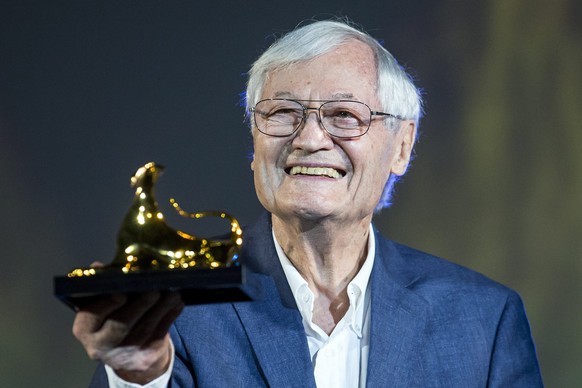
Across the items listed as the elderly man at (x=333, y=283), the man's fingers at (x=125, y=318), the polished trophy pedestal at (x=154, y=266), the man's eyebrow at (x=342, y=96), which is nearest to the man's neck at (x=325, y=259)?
the elderly man at (x=333, y=283)

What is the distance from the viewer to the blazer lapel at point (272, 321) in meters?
2.00

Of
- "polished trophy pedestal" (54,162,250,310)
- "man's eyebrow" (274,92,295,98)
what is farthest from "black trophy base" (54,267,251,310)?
"man's eyebrow" (274,92,295,98)

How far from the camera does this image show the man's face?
207 cm

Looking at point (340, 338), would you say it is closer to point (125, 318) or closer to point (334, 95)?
point (334, 95)

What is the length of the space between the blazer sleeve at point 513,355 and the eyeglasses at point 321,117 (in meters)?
0.56

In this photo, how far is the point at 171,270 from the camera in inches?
57.1

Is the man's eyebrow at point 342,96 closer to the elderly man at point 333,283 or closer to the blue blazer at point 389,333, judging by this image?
→ the elderly man at point 333,283

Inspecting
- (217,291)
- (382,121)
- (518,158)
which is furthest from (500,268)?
(217,291)

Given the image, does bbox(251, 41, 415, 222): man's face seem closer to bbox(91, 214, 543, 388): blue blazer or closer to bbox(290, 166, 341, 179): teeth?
bbox(290, 166, 341, 179): teeth

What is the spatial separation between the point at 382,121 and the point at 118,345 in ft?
2.99

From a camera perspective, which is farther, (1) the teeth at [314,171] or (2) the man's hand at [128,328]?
(1) the teeth at [314,171]

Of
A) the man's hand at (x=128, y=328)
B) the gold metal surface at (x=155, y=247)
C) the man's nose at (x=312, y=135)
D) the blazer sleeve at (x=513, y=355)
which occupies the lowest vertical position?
the blazer sleeve at (x=513, y=355)

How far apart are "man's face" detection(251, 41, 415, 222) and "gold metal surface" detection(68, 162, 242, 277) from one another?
0.52m

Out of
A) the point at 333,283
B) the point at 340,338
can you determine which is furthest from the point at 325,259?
the point at 340,338
